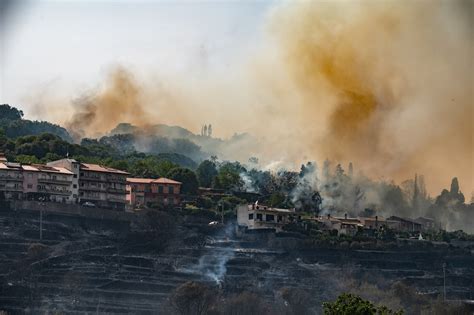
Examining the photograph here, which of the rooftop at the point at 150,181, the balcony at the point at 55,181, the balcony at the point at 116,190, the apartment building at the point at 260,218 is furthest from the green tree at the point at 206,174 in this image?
the balcony at the point at 55,181

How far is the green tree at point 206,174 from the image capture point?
144m

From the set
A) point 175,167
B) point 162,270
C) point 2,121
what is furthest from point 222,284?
point 2,121

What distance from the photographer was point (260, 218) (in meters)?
125

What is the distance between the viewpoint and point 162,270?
111750 mm

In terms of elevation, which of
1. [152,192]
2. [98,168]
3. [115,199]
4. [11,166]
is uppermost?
[98,168]

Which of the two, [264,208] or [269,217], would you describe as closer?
[269,217]

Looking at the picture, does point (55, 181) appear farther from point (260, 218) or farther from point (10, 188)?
point (260, 218)

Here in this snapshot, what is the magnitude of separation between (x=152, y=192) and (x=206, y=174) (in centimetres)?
1739

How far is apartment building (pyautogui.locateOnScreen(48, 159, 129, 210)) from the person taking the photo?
4850 inches

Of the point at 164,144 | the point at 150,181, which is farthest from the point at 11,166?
the point at 164,144

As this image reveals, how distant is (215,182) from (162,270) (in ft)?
99.5

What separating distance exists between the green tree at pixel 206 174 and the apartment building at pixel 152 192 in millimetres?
12837

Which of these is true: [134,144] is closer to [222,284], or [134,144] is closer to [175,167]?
[175,167]

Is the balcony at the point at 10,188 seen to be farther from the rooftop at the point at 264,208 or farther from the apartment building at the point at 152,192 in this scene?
the rooftop at the point at 264,208
